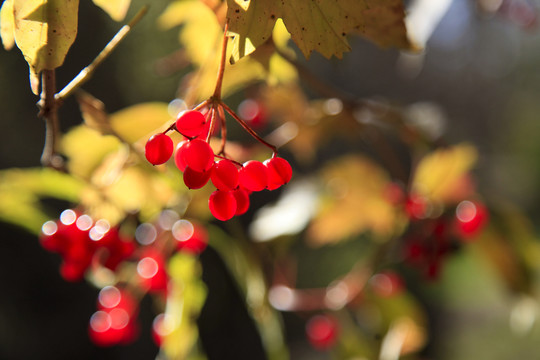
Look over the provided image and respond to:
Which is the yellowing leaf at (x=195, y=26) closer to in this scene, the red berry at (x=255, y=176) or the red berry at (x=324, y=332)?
the red berry at (x=255, y=176)

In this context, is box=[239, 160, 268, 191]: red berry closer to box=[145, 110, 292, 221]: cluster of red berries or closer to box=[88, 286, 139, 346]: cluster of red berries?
box=[145, 110, 292, 221]: cluster of red berries

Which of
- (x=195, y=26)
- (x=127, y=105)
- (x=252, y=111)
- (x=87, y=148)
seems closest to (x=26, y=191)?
(x=87, y=148)

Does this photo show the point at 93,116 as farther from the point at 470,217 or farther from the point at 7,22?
the point at 470,217

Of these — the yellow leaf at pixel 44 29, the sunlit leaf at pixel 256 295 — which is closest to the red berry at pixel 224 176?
the yellow leaf at pixel 44 29

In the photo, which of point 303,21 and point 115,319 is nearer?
point 303,21

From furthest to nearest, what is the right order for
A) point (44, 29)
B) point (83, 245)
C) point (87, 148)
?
point (87, 148) → point (83, 245) → point (44, 29)

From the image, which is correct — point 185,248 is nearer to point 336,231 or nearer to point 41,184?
point 41,184

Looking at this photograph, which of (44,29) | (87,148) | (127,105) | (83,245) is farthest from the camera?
(127,105)
